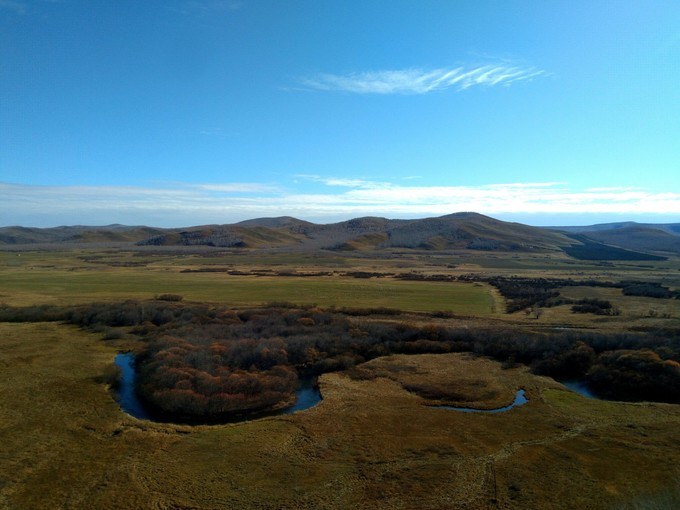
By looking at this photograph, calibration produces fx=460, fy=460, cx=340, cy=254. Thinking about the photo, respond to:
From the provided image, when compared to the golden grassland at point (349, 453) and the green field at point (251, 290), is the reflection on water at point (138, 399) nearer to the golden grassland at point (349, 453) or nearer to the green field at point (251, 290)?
the golden grassland at point (349, 453)

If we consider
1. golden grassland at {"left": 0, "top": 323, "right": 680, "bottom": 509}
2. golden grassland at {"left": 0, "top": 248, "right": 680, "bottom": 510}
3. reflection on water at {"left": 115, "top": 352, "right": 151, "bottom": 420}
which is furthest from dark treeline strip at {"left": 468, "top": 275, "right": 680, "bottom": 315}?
reflection on water at {"left": 115, "top": 352, "right": 151, "bottom": 420}

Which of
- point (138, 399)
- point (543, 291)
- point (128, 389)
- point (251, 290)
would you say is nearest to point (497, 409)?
point (138, 399)

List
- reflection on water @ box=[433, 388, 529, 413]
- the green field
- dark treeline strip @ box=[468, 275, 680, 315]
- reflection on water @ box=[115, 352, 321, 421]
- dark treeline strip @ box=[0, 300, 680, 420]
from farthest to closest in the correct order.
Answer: the green field → dark treeline strip @ box=[468, 275, 680, 315] → dark treeline strip @ box=[0, 300, 680, 420] → reflection on water @ box=[433, 388, 529, 413] → reflection on water @ box=[115, 352, 321, 421]

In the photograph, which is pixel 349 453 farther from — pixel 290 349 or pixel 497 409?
pixel 290 349

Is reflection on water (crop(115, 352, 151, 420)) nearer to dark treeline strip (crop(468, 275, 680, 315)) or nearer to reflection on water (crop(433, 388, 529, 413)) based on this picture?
reflection on water (crop(433, 388, 529, 413))

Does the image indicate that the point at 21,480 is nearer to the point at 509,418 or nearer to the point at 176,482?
the point at 176,482

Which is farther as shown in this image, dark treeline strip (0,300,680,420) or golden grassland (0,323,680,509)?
dark treeline strip (0,300,680,420)

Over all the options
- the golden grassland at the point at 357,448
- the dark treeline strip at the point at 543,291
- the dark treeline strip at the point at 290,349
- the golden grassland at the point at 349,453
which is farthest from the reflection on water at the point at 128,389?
the dark treeline strip at the point at 543,291
